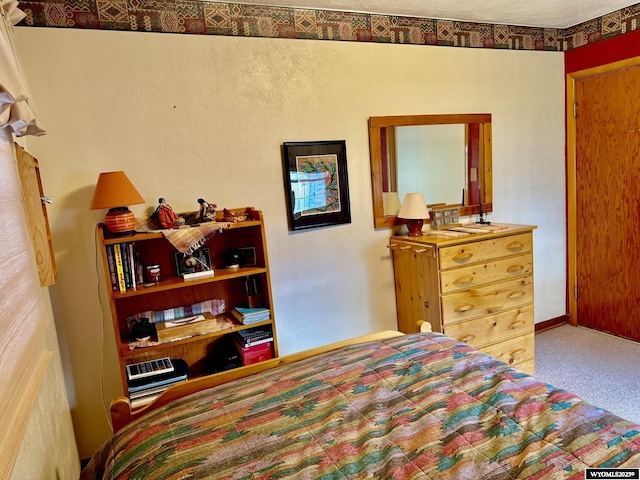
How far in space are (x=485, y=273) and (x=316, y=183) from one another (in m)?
1.20

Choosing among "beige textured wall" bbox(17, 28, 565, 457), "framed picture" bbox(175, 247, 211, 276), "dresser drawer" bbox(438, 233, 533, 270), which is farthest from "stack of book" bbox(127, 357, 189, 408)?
"dresser drawer" bbox(438, 233, 533, 270)

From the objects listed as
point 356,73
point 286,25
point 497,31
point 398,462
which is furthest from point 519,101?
point 398,462

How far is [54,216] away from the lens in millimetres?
2090

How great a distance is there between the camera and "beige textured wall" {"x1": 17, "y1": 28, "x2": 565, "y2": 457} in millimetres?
2104

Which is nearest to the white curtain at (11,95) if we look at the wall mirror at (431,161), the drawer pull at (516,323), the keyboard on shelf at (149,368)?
the keyboard on shelf at (149,368)

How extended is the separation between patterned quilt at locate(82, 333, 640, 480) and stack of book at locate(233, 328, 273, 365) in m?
0.74

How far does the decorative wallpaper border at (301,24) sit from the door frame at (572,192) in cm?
24

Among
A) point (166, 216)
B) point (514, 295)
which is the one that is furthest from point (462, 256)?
point (166, 216)

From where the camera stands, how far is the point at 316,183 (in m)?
2.62

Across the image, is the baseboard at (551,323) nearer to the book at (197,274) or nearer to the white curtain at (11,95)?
the book at (197,274)

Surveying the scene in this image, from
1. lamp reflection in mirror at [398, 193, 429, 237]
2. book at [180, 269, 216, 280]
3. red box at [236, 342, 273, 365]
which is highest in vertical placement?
lamp reflection in mirror at [398, 193, 429, 237]

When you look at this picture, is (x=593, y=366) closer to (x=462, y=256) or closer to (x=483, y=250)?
(x=483, y=250)

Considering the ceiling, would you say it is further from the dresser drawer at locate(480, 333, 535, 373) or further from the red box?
the dresser drawer at locate(480, 333, 535, 373)

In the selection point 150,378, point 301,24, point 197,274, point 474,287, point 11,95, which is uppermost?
point 301,24
